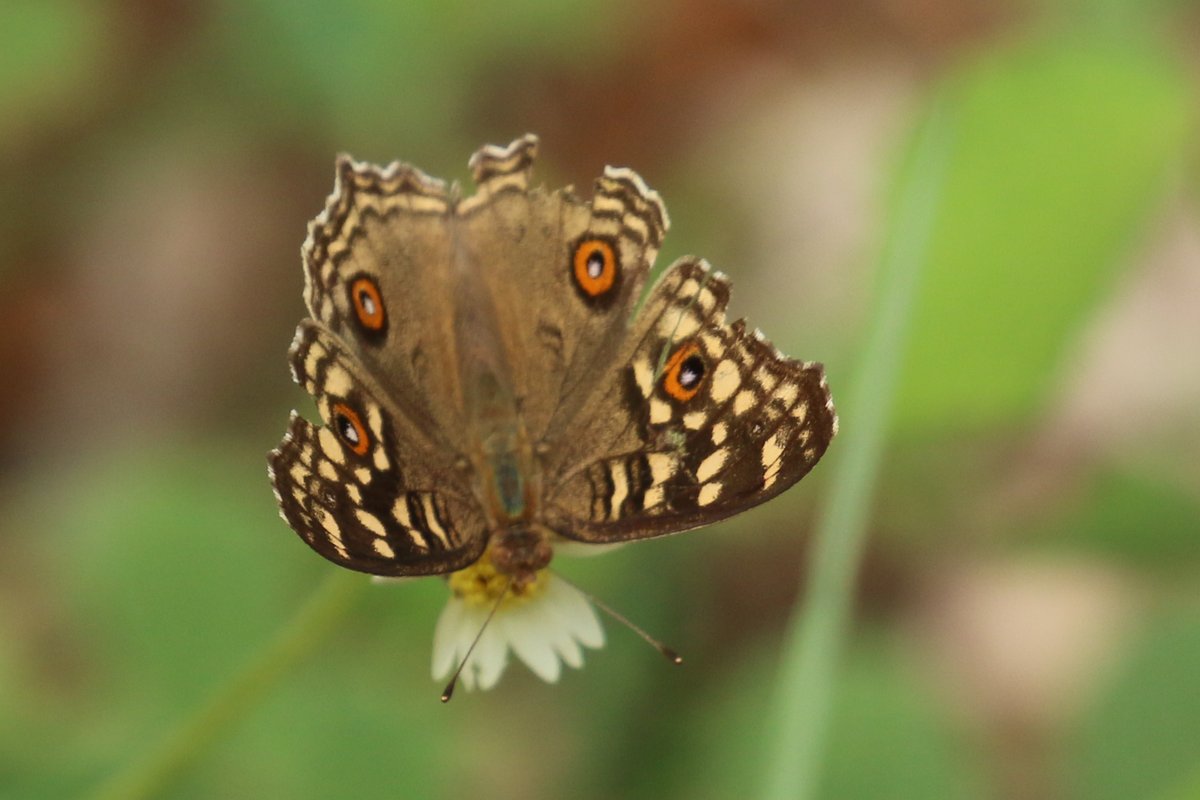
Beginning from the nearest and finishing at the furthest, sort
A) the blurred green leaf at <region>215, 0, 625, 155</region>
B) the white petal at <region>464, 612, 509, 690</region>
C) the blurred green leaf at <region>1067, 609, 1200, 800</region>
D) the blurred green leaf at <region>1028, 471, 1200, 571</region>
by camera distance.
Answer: the white petal at <region>464, 612, 509, 690</region> < the blurred green leaf at <region>1067, 609, 1200, 800</region> < the blurred green leaf at <region>1028, 471, 1200, 571</region> < the blurred green leaf at <region>215, 0, 625, 155</region>

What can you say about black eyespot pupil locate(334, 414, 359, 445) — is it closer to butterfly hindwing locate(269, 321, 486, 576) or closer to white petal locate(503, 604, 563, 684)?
butterfly hindwing locate(269, 321, 486, 576)

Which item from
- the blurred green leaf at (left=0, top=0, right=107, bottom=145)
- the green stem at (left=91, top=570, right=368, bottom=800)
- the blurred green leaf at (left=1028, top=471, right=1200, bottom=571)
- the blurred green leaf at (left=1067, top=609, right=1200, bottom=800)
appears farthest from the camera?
the blurred green leaf at (left=0, top=0, right=107, bottom=145)

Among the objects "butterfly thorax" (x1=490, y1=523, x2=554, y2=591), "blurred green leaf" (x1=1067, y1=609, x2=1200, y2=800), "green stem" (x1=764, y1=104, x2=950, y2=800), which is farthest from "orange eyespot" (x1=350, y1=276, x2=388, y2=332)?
"blurred green leaf" (x1=1067, y1=609, x2=1200, y2=800)

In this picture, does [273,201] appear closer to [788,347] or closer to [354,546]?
[788,347]

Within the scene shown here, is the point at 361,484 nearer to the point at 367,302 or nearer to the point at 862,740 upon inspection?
the point at 367,302

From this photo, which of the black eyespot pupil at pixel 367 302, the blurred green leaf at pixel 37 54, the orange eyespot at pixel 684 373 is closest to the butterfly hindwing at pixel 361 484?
the black eyespot pupil at pixel 367 302

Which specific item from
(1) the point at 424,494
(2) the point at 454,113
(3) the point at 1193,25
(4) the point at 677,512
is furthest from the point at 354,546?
(3) the point at 1193,25

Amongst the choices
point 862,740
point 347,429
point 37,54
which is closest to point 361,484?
point 347,429
